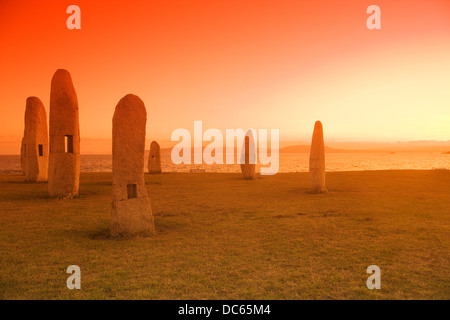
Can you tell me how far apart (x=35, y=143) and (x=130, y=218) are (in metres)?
16.5

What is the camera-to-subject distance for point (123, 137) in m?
10.2

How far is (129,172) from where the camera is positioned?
401 inches

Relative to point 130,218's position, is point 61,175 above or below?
above

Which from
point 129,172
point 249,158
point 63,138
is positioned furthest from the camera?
point 249,158

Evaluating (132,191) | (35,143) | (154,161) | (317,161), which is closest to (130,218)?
(132,191)

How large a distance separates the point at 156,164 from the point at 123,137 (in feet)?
78.2

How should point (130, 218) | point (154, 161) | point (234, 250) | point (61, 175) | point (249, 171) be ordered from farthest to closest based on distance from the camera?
point (154, 161) → point (249, 171) → point (61, 175) → point (130, 218) → point (234, 250)

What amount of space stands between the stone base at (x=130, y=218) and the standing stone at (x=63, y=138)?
876 cm

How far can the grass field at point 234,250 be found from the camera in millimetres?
6445

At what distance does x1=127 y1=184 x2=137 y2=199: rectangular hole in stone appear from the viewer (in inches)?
408

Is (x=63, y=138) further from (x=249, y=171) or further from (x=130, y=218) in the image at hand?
(x=249, y=171)

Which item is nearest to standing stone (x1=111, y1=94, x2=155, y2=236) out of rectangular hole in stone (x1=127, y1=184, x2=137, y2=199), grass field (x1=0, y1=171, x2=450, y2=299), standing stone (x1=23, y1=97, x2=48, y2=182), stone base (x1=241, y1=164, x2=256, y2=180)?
rectangular hole in stone (x1=127, y1=184, x2=137, y2=199)

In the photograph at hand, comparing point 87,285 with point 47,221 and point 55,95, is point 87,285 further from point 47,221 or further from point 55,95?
point 55,95

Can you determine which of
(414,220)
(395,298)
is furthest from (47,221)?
(414,220)
